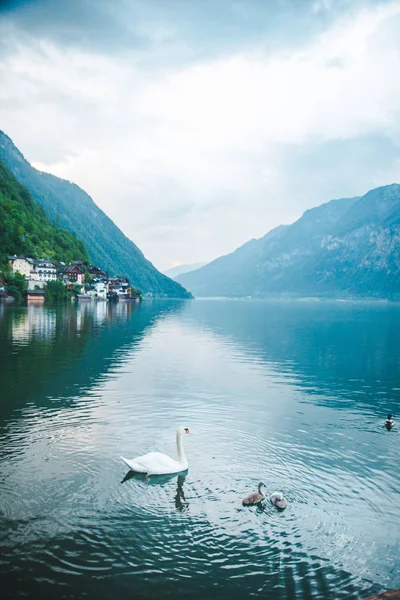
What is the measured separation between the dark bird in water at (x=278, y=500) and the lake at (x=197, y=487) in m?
0.25

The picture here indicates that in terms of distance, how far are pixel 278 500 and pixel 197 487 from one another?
115 inches

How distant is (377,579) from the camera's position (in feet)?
34.6

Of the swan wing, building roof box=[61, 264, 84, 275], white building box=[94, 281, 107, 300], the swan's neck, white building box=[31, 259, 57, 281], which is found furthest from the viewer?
white building box=[94, 281, 107, 300]

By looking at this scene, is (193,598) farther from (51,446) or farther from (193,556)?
(51,446)

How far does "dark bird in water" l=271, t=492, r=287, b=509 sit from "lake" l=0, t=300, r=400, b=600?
25cm

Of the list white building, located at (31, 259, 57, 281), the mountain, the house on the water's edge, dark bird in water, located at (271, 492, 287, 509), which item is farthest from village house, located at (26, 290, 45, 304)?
dark bird in water, located at (271, 492, 287, 509)

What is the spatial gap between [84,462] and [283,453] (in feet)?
27.1

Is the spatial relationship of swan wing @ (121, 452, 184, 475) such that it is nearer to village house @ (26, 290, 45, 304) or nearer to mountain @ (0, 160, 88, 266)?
village house @ (26, 290, 45, 304)

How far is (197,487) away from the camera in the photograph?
49.9 ft

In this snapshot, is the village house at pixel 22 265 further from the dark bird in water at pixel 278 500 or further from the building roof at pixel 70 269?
the dark bird in water at pixel 278 500

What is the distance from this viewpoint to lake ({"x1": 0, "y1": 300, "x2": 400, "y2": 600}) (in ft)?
34.2

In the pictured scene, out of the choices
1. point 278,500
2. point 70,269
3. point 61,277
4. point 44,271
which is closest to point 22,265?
point 44,271

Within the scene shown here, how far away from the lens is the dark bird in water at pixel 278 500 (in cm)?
1373

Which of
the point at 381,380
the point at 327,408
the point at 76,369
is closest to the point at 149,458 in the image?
the point at 327,408
